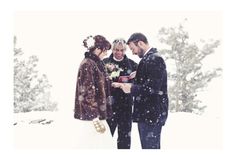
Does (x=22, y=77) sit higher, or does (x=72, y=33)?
(x=72, y=33)

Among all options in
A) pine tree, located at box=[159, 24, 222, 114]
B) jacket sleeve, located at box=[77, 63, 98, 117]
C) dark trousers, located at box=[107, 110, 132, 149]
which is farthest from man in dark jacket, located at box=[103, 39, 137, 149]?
pine tree, located at box=[159, 24, 222, 114]

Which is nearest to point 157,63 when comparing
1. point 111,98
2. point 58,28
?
point 111,98

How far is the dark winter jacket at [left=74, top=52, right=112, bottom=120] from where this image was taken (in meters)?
3.97

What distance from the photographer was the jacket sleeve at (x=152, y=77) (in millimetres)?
3977

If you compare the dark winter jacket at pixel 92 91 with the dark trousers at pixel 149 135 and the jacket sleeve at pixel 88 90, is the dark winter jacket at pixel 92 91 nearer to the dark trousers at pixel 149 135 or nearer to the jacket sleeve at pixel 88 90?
the jacket sleeve at pixel 88 90

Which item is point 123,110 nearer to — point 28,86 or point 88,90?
point 88,90

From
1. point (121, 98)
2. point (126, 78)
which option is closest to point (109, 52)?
point (126, 78)

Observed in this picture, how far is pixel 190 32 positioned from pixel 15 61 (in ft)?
4.17

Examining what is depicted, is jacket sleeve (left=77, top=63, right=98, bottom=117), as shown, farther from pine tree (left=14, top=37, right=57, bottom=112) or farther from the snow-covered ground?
pine tree (left=14, top=37, right=57, bottom=112)

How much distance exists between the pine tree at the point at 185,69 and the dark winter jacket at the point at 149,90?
0.07 metres

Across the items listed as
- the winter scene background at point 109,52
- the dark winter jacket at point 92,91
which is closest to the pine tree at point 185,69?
the winter scene background at point 109,52

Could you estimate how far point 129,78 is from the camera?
4.00 metres

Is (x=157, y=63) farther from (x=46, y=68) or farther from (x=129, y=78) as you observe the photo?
(x=46, y=68)

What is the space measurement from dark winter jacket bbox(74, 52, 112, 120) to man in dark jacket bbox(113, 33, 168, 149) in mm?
108
